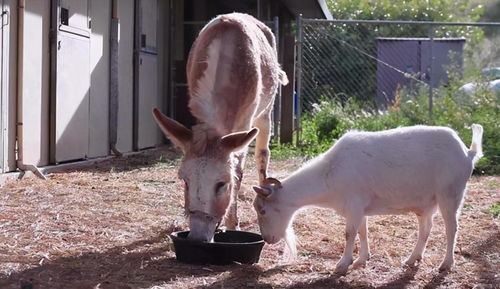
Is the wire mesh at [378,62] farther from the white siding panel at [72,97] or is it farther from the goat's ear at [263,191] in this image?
the goat's ear at [263,191]

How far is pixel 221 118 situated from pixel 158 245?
1.13 metres

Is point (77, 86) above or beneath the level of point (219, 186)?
above

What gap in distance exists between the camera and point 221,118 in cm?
579

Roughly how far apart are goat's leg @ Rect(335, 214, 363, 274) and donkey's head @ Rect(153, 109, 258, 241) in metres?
0.82

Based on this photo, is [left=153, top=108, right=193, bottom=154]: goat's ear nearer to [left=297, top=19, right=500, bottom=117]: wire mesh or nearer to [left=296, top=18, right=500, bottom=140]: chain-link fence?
[left=296, top=18, right=500, bottom=140]: chain-link fence

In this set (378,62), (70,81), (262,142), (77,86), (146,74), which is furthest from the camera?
(378,62)

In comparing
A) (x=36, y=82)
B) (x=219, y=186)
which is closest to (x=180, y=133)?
(x=219, y=186)

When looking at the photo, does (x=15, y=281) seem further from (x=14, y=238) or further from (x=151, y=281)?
(x=14, y=238)

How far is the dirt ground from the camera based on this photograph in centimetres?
508

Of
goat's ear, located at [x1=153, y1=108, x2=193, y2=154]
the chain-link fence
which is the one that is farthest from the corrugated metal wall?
the chain-link fence

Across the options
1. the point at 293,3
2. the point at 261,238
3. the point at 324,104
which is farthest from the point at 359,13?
the point at 261,238

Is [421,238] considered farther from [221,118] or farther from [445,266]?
[221,118]

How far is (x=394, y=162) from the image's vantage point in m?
5.46

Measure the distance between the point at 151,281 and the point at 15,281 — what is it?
2.64ft
